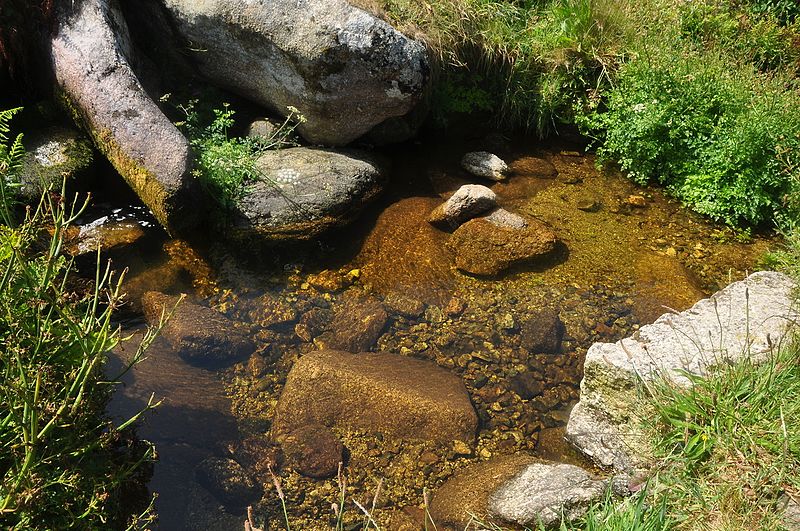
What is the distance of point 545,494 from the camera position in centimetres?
402

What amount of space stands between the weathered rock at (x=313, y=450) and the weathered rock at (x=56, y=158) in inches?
144

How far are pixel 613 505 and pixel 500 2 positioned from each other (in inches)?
282

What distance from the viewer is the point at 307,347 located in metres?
5.54

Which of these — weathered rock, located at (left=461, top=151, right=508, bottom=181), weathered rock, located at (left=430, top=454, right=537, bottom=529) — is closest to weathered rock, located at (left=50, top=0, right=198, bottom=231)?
weathered rock, located at (left=461, top=151, right=508, bottom=181)

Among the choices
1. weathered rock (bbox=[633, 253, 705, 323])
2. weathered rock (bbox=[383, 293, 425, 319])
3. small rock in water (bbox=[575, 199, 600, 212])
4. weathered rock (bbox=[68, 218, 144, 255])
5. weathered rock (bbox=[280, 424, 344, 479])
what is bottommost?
weathered rock (bbox=[280, 424, 344, 479])

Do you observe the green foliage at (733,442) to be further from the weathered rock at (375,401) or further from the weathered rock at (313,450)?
the weathered rock at (313,450)

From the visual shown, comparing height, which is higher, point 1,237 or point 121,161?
point 1,237

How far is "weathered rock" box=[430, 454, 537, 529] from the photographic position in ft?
13.6

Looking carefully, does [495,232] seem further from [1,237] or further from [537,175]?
[1,237]

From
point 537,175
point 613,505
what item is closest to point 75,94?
point 537,175

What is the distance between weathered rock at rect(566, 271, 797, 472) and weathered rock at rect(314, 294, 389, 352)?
6.24 feet

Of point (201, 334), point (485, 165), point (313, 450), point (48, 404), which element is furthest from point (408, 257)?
point (48, 404)

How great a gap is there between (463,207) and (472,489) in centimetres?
323

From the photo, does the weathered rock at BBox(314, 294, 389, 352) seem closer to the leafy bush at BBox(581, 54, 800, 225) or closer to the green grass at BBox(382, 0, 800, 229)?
the green grass at BBox(382, 0, 800, 229)
